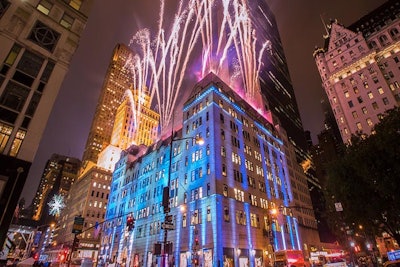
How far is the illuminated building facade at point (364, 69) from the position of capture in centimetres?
6148

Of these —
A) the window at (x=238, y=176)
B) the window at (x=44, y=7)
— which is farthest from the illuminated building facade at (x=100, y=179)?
the window at (x=44, y=7)

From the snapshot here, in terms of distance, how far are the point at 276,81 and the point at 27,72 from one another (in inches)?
4605

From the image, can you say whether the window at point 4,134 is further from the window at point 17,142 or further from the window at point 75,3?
the window at point 75,3

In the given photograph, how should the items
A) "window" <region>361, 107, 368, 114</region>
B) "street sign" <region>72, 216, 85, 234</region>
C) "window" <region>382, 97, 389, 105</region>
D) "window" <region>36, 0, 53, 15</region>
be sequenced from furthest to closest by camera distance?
"window" <region>361, 107, 368, 114</region> < "window" <region>382, 97, 389, 105</region> < "street sign" <region>72, 216, 85, 234</region> < "window" <region>36, 0, 53, 15</region>

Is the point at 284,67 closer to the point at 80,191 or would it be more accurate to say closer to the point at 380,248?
the point at 380,248

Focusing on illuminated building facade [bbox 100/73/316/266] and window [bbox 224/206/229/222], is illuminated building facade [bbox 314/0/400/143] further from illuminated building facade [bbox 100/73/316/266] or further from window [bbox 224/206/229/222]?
window [bbox 224/206/229/222]

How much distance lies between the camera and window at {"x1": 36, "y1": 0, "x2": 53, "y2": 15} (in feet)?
96.0

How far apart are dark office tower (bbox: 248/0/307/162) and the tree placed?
268ft

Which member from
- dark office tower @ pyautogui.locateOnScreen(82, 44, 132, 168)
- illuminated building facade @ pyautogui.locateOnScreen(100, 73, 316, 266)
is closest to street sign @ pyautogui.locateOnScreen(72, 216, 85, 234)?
illuminated building facade @ pyautogui.locateOnScreen(100, 73, 316, 266)

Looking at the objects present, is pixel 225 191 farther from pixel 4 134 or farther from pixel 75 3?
pixel 75 3

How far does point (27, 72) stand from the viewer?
85.7ft

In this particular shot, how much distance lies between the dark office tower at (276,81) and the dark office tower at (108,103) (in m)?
97.2

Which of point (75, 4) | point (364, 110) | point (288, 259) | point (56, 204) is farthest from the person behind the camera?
point (364, 110)

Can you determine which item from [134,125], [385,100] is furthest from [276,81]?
[134,125]
